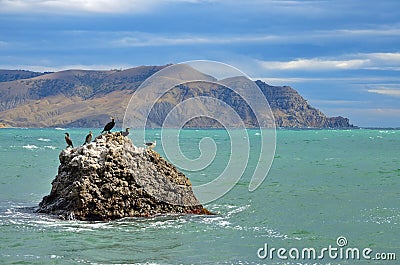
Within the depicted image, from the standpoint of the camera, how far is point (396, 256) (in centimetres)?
1467

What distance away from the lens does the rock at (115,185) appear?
1856 cm

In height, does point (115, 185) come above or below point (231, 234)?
above

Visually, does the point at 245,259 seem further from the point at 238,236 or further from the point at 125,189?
the point at 125,189

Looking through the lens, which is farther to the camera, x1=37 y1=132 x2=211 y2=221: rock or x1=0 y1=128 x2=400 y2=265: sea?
x1=37 y1=132 x2=211 y2=221: rock

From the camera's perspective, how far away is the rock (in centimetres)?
1856

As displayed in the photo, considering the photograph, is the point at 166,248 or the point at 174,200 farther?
the point at 174,200

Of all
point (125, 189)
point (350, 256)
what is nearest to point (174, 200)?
point (125, 189)

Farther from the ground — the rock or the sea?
the rock

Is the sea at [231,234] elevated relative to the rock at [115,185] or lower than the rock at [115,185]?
lower

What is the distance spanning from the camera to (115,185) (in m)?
18.7

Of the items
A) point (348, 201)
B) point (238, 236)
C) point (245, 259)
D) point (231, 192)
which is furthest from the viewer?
point (231, 192)

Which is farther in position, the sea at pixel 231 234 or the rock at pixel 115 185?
the rock at pixel 115 185

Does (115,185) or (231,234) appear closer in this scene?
(231,234)

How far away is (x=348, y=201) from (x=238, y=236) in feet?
29.6
